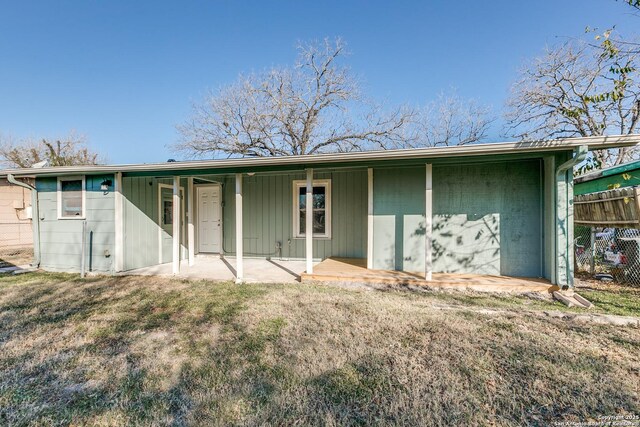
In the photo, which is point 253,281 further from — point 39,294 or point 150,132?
point 150,132

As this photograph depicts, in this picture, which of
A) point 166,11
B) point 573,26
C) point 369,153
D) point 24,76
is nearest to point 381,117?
point 573,26

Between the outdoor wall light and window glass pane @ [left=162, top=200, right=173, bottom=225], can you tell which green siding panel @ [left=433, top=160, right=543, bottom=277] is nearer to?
window glass pane @ [left=162, top=200, right=173, bottom=225]

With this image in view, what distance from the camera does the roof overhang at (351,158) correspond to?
4125mm

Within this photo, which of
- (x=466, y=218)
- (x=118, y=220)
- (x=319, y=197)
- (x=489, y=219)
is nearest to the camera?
(x=489, y=219)

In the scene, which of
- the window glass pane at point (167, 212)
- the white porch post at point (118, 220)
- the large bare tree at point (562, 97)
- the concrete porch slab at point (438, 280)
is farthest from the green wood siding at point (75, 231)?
the large bare tree at point (562, 97)

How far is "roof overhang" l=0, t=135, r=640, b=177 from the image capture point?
4.12m

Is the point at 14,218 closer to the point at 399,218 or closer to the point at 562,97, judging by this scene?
the point at 399,218

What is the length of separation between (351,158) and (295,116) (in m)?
11.1

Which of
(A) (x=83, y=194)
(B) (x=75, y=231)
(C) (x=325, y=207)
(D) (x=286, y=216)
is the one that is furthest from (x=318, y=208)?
(B) (x=75, y=231)

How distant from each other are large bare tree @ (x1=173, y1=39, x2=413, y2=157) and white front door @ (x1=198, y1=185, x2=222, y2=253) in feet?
25.5

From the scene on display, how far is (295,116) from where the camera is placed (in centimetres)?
1518

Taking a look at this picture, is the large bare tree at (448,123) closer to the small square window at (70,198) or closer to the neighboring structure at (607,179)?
the neighboring structure at (607,179)

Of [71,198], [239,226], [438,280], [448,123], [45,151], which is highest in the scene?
[448,123]

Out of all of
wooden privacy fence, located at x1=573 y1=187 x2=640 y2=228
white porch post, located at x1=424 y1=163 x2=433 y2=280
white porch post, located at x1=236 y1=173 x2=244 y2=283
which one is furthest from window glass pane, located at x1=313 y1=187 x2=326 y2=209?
wooden privacy fence, located at x1=573 y1=187 x2=640 y2=228
